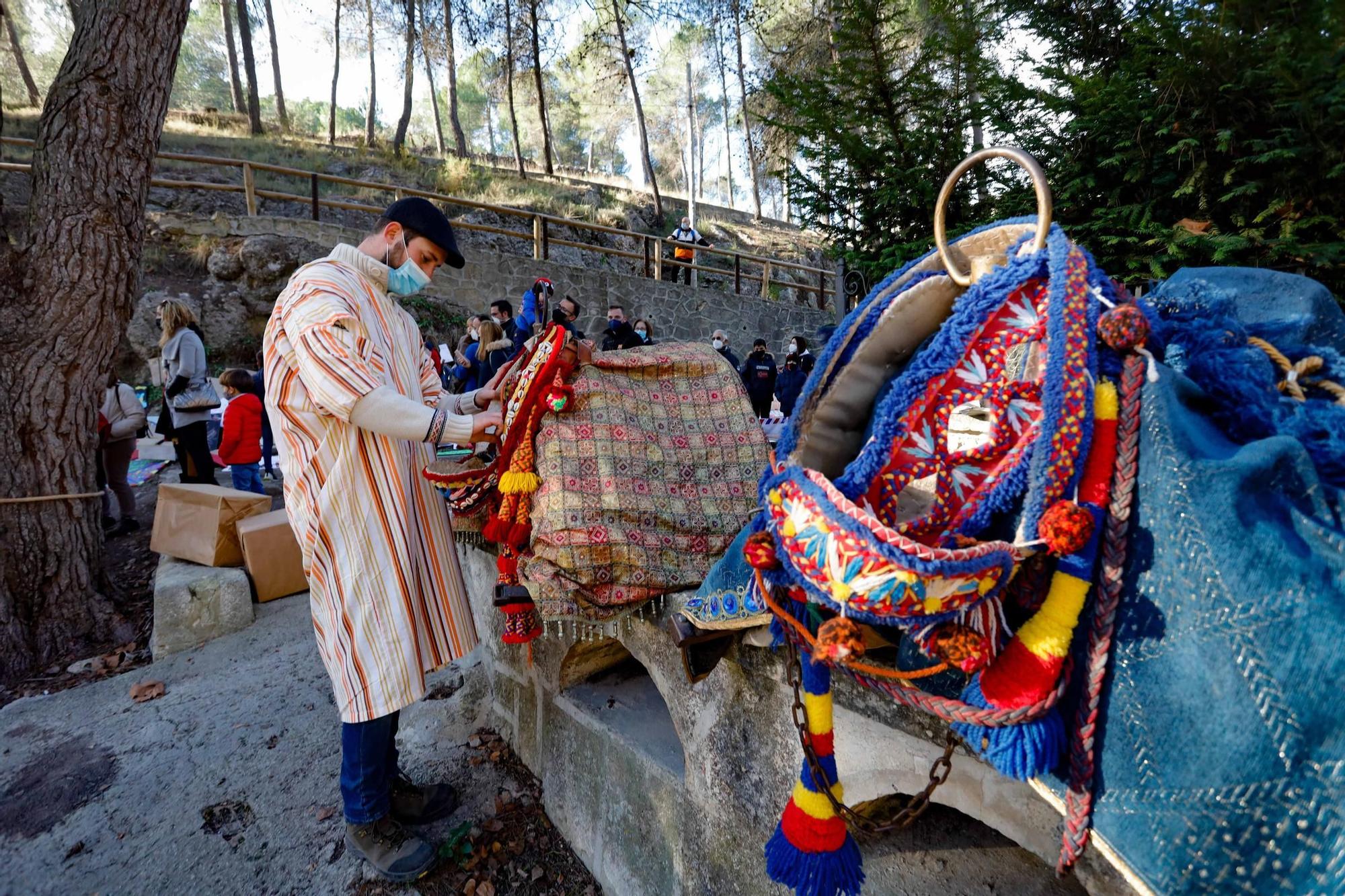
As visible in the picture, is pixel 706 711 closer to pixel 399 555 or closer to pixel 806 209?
pixel 399 555

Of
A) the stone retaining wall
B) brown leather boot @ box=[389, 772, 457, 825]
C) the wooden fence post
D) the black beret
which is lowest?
brown leather boot @ box=[389, 772, 457, 825]

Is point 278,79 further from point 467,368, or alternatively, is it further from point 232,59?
point 467,368

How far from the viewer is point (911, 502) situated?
1404mm

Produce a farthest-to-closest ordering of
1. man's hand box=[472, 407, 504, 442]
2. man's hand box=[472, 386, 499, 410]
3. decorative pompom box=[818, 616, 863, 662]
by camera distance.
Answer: man's hand box=[472, 386, 499, 410] < man's hand box=[472, 407, 504, 442] < decorative pompom box=[818, 616, 863, 662]

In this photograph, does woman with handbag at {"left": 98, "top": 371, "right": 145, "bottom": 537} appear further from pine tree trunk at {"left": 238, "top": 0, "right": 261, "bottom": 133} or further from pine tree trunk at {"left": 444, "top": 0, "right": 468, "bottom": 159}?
pine tree trunk at {"left": 238, "top": 0, "right": 261, "bottom": 133}

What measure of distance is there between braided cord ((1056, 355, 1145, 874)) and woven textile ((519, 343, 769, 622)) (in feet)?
4.35

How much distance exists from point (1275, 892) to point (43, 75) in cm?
3908

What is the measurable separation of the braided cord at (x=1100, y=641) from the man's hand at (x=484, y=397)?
220 cm

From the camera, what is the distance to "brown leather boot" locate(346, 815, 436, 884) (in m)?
2.52

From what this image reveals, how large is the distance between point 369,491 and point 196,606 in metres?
3.01

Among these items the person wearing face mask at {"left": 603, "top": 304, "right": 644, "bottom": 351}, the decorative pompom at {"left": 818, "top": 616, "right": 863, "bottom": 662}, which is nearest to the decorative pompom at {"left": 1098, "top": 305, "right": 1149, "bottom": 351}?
the decorative pompom at {"left": 818, "top": 616, "right": 863, "bottom": 662}

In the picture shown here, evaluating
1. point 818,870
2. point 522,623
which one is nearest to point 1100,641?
point 818,870

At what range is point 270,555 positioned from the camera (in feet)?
15.7

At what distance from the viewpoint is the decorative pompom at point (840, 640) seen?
1049 millimetres
